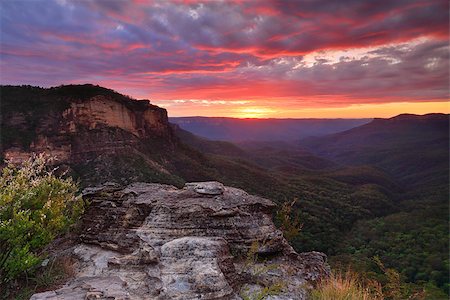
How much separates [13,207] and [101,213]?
10.9ft

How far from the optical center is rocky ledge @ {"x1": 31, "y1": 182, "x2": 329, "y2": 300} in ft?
23.6

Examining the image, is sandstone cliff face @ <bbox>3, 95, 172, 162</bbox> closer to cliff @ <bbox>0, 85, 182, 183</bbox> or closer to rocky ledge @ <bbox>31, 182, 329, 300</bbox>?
cliff @ <bbox>0, 85, 182, 183</bbox>

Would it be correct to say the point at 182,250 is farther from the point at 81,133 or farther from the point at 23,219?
the point at 81,133

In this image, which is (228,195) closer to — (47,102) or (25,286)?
(25,286)

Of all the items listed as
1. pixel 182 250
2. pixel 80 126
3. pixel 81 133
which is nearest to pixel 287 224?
pixel 182 250

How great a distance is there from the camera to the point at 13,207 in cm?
725

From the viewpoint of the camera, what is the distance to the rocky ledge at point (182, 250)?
7.20 metres

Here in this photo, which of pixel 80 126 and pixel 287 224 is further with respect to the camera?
pixel 80 126

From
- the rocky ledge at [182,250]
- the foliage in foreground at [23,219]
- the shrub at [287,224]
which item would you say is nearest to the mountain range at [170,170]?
the shrub at [287,224]

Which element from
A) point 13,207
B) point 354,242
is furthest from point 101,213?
point 354,242

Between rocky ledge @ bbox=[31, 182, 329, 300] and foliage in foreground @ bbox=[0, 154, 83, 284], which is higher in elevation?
foliage in foreground @ bbox=[0, 154, 83, 284]

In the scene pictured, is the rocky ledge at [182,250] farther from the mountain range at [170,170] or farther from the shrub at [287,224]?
the mountain range at [170,170]

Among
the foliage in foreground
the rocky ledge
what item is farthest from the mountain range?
the foliage in foreground

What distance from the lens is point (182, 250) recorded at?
805 cm
